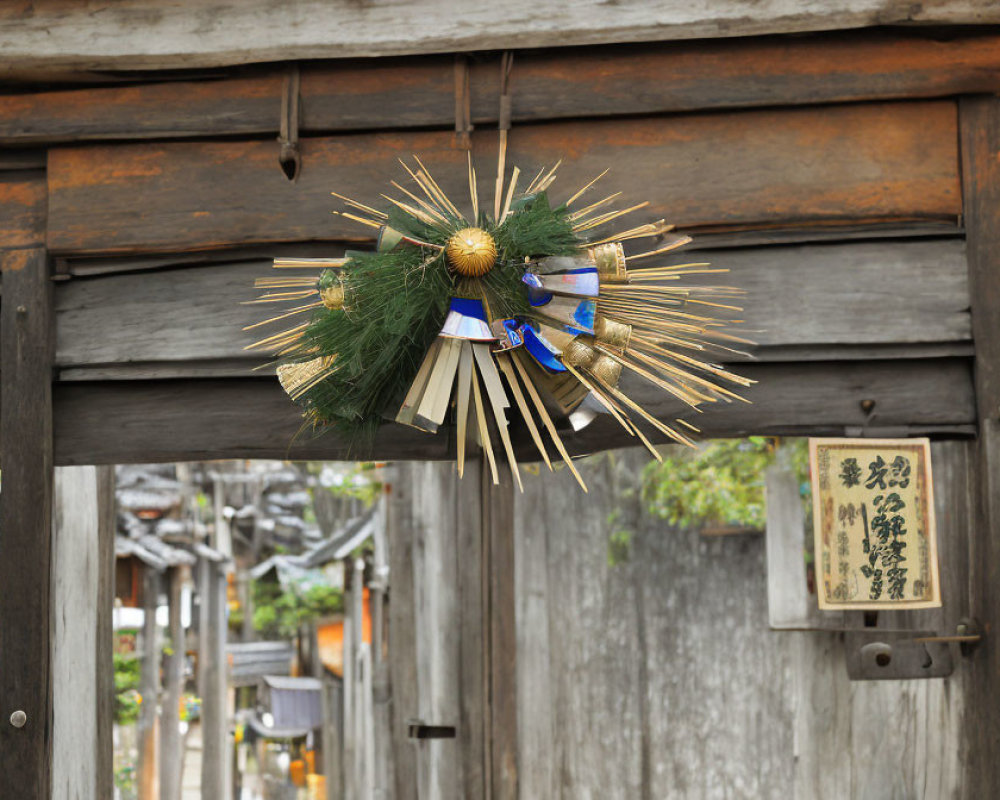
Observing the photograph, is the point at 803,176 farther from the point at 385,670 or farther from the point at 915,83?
the point at 385,670

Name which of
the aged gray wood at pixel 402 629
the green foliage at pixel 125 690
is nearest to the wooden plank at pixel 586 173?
the aged gray wood at pixel 402 629

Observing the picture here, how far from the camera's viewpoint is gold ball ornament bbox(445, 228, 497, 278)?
263 cm

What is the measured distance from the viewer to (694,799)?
383 centimetres

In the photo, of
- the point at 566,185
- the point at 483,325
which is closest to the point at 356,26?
the point at 566,185

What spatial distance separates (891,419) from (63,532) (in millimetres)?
2505

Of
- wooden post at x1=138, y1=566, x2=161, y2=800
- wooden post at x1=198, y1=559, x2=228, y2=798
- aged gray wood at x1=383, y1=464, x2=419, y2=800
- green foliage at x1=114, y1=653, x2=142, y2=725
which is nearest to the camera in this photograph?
aged gray wood at x1=383, y1=464, x2=419, y2=800

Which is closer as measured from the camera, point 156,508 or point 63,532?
point 63,532

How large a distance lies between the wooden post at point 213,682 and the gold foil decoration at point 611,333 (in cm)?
869

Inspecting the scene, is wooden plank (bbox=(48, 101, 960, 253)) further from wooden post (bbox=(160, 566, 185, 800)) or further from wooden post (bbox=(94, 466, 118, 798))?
wooden post (bbox=(160, 566, 185, 800))

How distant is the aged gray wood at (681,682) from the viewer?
122 inches

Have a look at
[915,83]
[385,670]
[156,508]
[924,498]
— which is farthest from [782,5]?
[156,508]

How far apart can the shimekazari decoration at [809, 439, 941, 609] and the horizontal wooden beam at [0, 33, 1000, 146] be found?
1009 millimetres

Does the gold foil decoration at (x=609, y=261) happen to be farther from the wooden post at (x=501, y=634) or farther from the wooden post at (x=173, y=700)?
the wooden post at (x=173, y=700)

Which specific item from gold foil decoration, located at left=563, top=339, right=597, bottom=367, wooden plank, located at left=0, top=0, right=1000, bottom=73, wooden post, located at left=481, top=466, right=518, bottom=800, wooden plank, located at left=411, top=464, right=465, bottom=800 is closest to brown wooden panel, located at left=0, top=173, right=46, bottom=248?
wooden plank, located at left=0, top=0, right=1000, bottom=73
